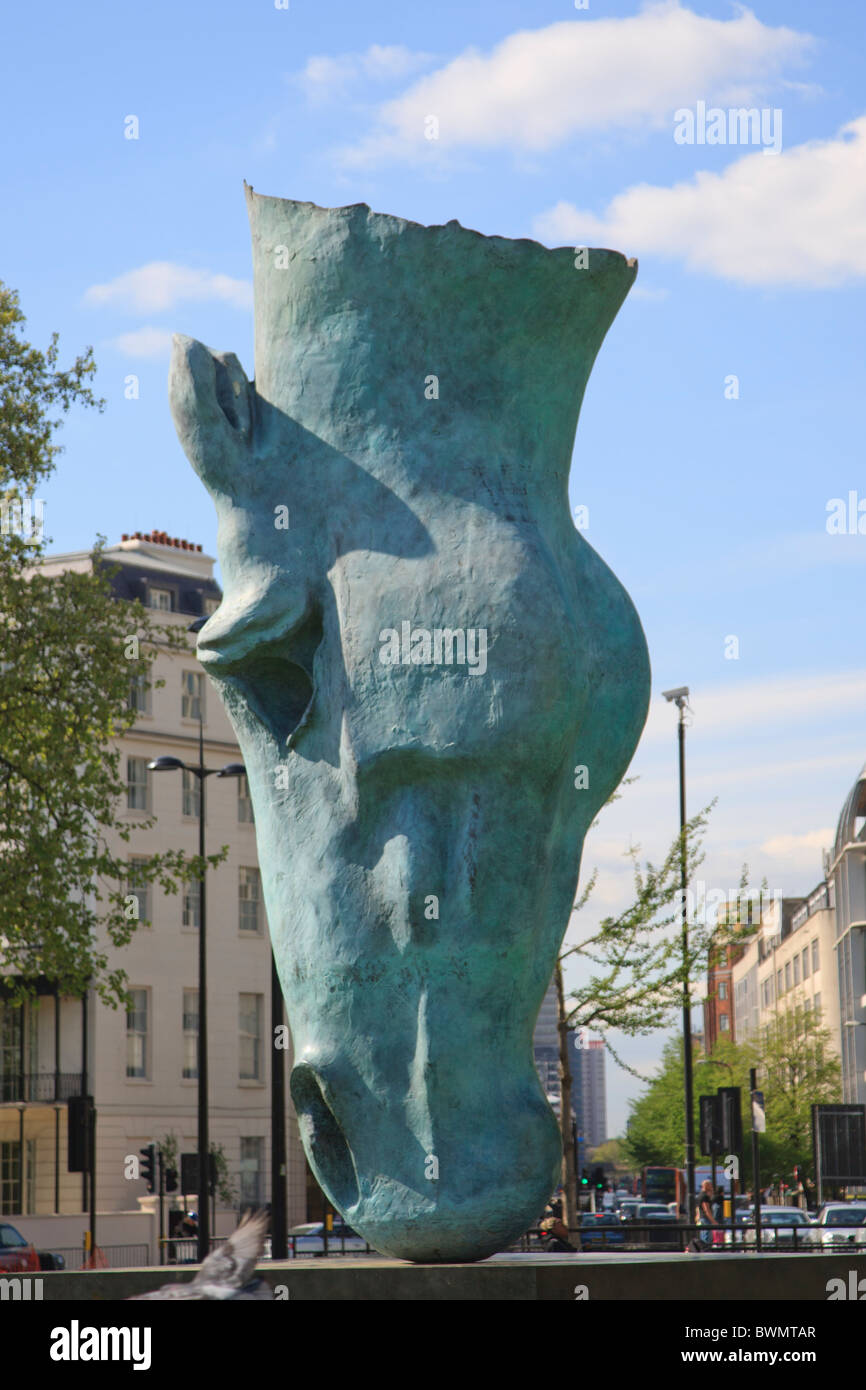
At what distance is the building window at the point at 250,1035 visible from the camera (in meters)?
54.3

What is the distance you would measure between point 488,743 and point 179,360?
234 cm

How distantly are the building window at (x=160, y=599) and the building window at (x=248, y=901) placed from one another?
26.1 feet

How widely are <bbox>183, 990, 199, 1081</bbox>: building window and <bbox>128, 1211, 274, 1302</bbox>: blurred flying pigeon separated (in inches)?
1806

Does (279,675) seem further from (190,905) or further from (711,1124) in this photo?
(190,905)

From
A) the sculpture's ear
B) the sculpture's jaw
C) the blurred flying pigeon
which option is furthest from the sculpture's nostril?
the sculpture's ear

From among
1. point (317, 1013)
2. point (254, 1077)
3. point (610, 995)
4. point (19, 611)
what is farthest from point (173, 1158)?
point (317, 1013)

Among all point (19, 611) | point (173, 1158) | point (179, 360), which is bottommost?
point (173, 1158)

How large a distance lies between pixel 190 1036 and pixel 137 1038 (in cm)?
177

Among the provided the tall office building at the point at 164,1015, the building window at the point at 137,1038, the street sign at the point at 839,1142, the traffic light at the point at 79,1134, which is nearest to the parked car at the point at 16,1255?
the traffic light at the point at 79,1134

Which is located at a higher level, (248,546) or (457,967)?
(248,546)

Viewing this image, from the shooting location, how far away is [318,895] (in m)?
8.36

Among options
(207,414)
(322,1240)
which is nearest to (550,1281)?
(207,414)

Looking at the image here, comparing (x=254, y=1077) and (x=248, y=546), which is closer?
(x=248, y=546)

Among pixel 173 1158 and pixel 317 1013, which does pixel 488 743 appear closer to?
pixel 317 1013
